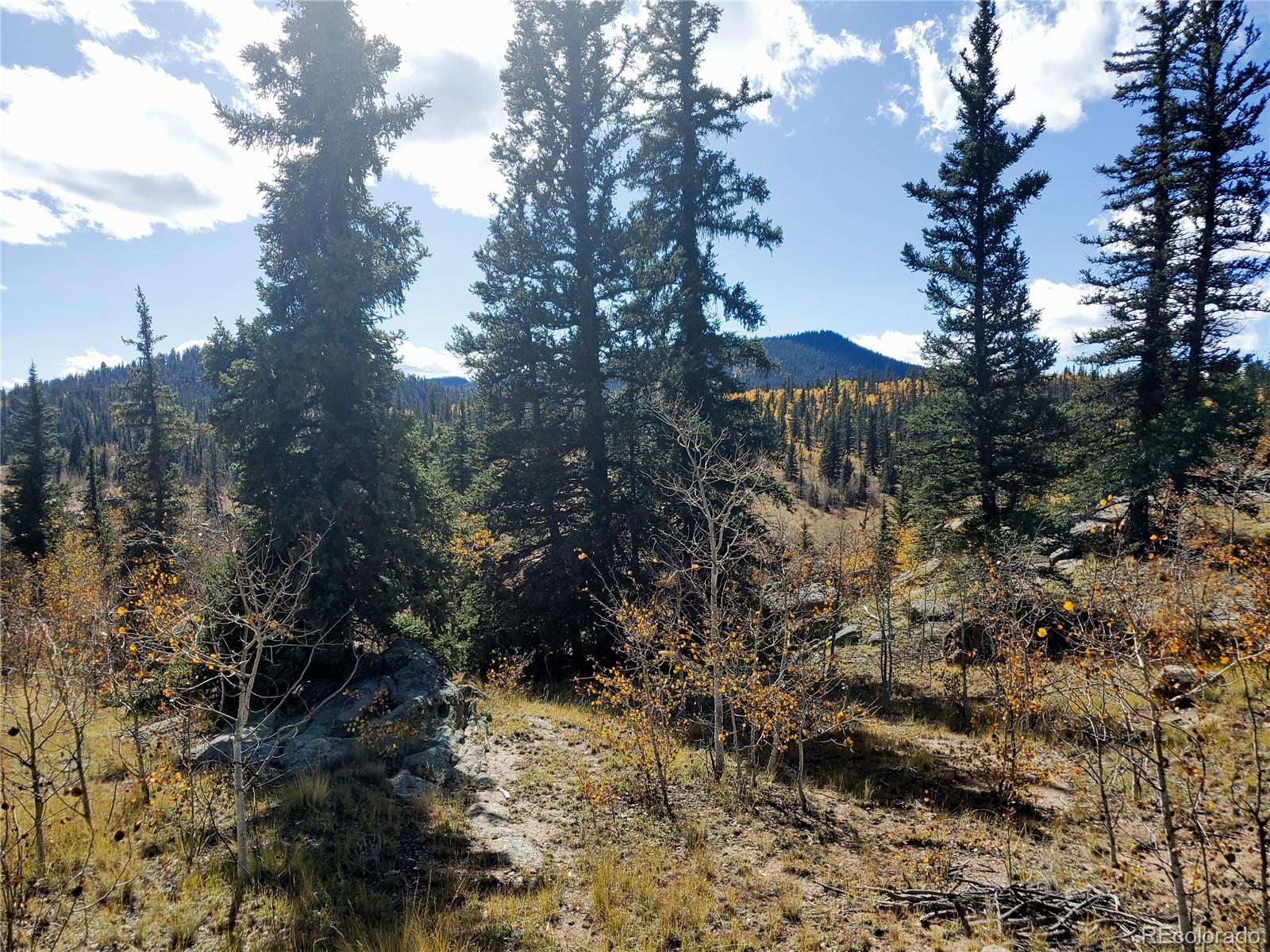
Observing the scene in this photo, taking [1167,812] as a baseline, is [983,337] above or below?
above

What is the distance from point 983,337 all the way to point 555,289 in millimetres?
12965

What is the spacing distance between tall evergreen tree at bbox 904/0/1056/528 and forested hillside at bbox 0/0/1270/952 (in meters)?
0.13

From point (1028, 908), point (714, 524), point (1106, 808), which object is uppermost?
point (714, 524)

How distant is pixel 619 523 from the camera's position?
16656 mm

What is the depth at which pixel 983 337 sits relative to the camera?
54.9ft

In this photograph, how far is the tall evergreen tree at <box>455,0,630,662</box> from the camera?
16.7 m

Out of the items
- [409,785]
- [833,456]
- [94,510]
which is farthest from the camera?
[833,456]

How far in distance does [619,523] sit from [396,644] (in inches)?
268

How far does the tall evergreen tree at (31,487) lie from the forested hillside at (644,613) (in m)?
12.1

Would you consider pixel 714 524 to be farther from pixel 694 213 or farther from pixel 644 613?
pixel 694 213

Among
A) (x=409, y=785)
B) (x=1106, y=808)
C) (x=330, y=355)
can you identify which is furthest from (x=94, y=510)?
(x=1106, y=808)

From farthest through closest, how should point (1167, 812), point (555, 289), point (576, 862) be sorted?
point (555, 289), point (576, 862), point (1167, 812)

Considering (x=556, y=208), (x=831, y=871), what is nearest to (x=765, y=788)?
(x=831, y=871)

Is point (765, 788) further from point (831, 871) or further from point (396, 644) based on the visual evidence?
point (396, 644)
